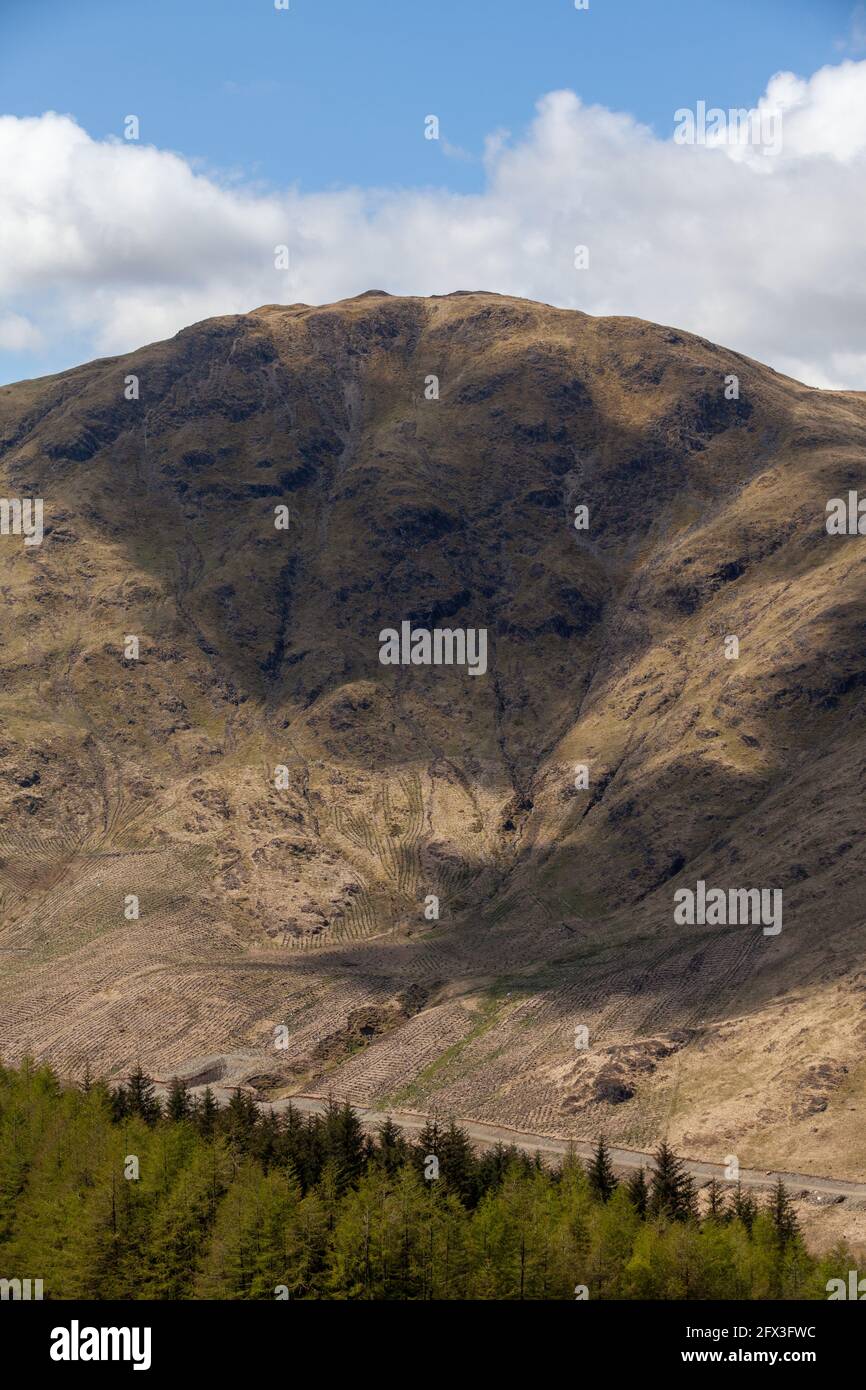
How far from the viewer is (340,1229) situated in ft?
233

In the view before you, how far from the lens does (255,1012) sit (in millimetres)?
154250

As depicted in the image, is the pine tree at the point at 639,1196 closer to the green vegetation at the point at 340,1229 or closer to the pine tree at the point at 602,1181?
the green vegetation at the point at 340,1229

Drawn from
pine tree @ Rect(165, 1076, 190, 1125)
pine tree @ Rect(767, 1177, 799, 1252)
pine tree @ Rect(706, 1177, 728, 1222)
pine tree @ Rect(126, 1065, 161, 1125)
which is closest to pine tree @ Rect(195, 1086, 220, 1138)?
pine tree @ Rect(165, 1076, 190, 1125)

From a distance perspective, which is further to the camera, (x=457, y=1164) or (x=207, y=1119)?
(x=207, y=1119)

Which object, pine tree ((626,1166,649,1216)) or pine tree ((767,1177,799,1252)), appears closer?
pine tree ((767,1177,799,1252))

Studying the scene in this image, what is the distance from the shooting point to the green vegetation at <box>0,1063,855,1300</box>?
2724 inches

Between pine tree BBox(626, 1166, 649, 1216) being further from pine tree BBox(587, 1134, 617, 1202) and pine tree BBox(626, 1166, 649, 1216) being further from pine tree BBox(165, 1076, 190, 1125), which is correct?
pine tree BBox(165, 1076, 190, 1125)

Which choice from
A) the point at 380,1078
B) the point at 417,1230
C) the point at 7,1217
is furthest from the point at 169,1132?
the point at 380,1078

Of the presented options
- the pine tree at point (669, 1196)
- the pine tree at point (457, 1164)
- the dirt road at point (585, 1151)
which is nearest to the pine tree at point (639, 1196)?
the pine tree at point (669, 1196)

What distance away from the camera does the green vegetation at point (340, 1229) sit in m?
69.2

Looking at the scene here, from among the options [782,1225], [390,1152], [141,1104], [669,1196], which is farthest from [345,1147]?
[782,1225]

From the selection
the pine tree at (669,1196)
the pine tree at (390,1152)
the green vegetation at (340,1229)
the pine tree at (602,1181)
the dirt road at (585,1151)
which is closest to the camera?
the green vegetation at (340,1229)

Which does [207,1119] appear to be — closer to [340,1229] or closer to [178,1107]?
[178,1107]
